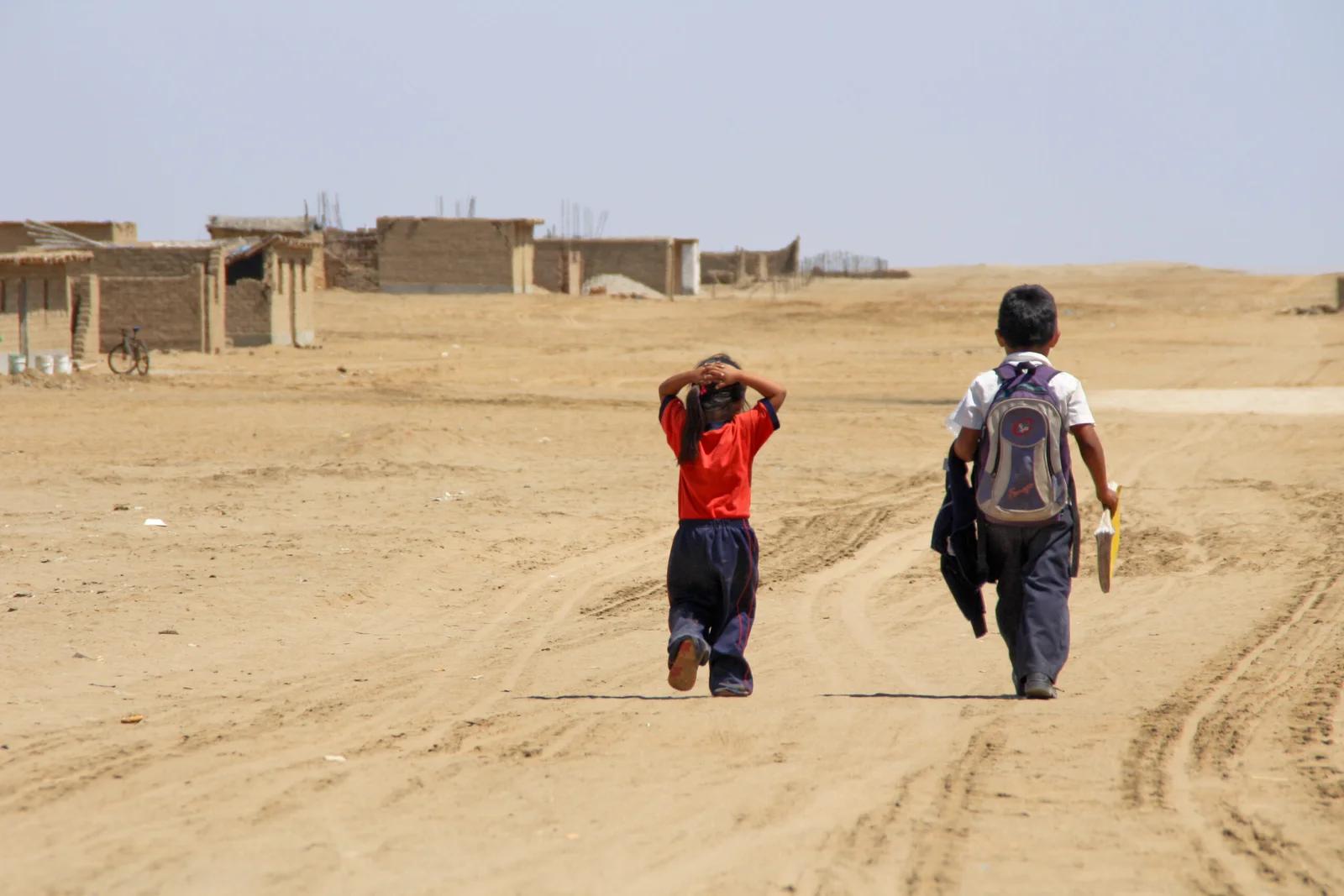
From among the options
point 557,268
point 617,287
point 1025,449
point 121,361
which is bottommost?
point 121,361

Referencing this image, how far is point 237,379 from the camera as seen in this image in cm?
2323

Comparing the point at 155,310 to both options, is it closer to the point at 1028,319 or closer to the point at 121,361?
the point at 121,361

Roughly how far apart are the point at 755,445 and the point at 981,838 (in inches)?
85.1

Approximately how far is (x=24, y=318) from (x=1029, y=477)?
2176 cm

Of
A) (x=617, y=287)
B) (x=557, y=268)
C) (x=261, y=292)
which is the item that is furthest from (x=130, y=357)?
(x=617, y=287)

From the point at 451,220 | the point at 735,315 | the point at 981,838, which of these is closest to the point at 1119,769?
the point at 981,838

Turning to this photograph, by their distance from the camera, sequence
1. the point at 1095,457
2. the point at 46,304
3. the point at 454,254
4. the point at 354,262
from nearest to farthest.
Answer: the point at 1095,457 < the point at 46,304 < the point at 454,254 < the point at 354,262

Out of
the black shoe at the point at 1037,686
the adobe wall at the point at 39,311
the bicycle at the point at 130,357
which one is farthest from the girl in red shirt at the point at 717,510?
the adobe wall at the point at 39,311

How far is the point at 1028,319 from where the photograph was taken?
563 centimetres

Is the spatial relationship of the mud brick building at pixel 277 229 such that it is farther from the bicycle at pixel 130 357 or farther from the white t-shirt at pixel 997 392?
the white t-shirt at pixel 997 392

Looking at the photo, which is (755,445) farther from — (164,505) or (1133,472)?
→ (1133,472)

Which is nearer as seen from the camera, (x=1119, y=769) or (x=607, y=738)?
(x=1119, y=769)

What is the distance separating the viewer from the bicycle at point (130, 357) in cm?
2352

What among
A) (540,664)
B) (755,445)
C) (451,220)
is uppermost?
(451,220)
